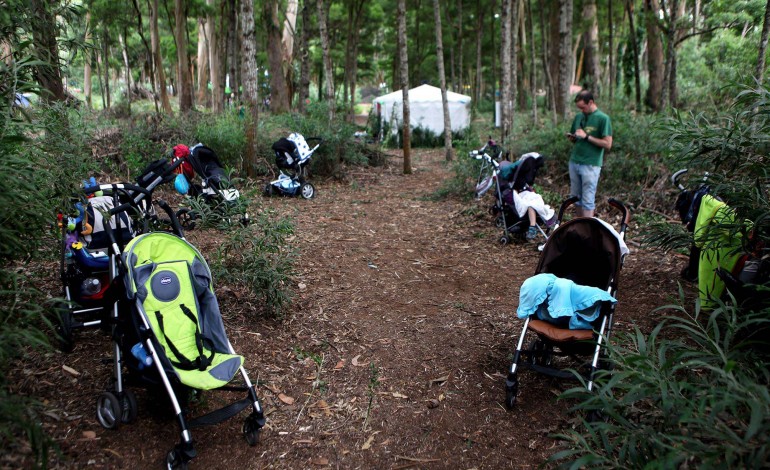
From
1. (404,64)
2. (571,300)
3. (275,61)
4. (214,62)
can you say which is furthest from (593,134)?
(214,62)

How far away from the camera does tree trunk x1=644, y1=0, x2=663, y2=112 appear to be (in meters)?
14.0

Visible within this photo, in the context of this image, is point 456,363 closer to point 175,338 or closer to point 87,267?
point 175,338

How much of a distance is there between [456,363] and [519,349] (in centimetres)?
80

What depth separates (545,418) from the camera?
385cm

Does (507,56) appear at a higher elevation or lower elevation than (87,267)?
higher

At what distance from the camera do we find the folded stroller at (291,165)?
10.4m

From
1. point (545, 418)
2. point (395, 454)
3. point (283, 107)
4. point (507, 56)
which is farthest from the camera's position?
point (283, 107)

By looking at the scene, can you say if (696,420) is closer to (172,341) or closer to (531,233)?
(172,341)

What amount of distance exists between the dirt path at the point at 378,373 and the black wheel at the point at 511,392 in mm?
75

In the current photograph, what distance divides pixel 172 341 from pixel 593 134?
19.4 ft

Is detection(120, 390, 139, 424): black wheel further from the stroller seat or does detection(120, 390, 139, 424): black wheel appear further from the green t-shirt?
the green t-shirt

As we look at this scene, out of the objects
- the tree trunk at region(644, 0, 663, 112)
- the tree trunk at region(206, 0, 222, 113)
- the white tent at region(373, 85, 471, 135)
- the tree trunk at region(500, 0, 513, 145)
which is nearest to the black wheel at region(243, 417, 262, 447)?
the tree trunk at region(500, 0, 513, 145)

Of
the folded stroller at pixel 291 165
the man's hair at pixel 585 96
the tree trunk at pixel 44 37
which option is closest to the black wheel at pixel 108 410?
the tree trunk at pixel 44 37

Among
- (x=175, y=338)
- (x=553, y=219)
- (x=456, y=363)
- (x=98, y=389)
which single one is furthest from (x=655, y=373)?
(x=553, y=219)
